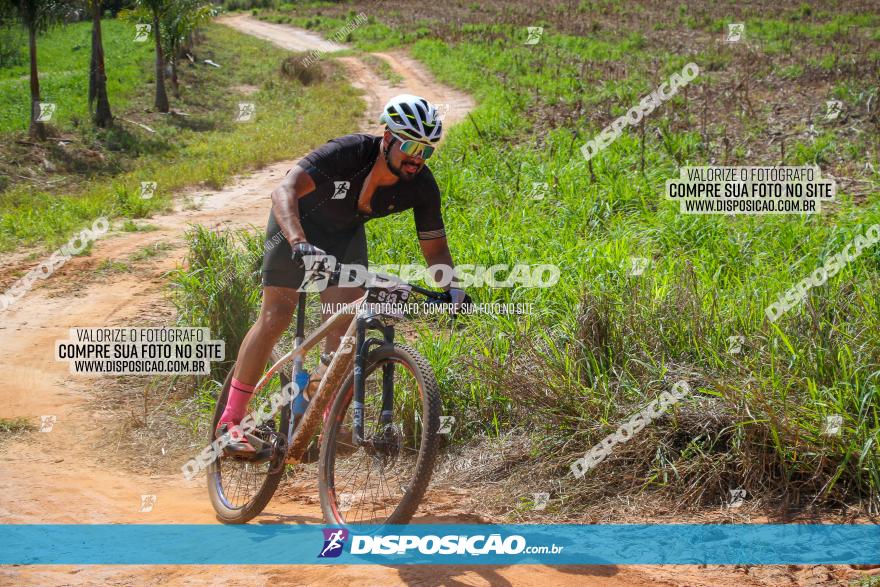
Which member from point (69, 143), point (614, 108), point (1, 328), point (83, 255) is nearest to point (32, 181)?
point (69, 143)

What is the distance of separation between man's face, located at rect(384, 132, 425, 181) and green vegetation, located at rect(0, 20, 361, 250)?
27.6 feet

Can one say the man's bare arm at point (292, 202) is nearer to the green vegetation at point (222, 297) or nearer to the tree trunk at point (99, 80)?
the green vegetation at point (222, 297)

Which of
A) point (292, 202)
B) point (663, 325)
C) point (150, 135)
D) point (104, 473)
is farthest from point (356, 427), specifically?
point (150, 135)

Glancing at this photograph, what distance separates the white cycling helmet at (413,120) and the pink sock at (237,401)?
5.77 ft

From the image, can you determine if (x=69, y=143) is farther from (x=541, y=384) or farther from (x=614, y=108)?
(x=541, y=384)

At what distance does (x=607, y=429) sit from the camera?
17.3 feet

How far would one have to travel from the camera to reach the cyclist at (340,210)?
449 cm

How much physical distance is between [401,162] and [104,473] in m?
3.28

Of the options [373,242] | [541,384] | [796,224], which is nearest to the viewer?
[541,384]

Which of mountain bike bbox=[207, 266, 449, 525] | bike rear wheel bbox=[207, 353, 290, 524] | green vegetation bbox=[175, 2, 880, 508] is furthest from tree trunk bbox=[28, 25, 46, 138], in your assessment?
mountain bike bbox=[207, 266, 449, 525]

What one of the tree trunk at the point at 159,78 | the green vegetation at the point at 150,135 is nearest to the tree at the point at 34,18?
the green vegetation at the point at 150,135

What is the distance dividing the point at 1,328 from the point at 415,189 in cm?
578

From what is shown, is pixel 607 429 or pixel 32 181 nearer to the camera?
pixel 607 429

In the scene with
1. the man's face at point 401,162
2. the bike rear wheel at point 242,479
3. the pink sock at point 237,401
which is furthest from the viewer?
the pink sock at point 237,401
